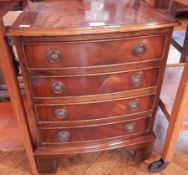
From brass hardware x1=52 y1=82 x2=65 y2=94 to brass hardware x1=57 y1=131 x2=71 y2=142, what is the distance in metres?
0.23

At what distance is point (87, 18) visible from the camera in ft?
2.64

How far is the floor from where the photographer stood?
116cm

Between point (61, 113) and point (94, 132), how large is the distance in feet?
0.64

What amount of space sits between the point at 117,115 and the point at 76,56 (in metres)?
0.35

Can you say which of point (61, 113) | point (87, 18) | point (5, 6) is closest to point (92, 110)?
point (61, 113)

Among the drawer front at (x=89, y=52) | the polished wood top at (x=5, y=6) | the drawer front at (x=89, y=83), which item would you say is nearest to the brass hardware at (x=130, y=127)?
the drawer front at (x=89, y=83)

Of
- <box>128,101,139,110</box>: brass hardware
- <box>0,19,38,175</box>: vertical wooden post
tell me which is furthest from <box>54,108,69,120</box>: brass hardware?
<box>128,101,139,110</box>: brass hardware

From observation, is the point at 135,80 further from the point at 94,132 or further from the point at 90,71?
the point at 94,132

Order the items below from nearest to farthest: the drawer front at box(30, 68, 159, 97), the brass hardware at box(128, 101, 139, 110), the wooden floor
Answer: the drawer front at box(30, 68, 159, 97) < the brass hardware at box(128, 101, 139, 110) < the wooden floor

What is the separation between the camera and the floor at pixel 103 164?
1.16 metres

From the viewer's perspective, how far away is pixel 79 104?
0.90 m

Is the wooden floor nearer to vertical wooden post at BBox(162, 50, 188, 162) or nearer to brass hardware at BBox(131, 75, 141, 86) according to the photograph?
vertical wooden post at BBox(162, 50, 188, 162)

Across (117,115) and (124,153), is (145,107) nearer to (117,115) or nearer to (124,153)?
(117,115)

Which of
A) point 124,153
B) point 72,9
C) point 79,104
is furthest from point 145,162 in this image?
point 72,9
